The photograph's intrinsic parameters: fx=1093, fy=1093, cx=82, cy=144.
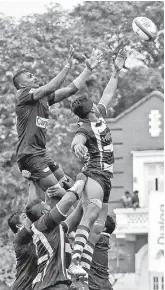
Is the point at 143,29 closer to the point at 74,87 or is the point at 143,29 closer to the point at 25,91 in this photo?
the point at 74,87

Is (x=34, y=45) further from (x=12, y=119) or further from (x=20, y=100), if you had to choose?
(x=20, y=100)

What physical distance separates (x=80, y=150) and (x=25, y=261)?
2.02 metres

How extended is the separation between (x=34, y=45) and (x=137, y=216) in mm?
10816

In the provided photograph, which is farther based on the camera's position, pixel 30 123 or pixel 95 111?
pixel 30 123

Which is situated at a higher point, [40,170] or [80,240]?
[40,170]

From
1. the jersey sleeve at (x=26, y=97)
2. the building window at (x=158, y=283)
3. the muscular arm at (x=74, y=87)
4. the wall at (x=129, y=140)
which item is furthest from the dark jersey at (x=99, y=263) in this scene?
the building window at (x=158, y=283)

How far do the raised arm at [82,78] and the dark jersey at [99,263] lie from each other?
1997 millimetres

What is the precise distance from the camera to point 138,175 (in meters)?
45.0

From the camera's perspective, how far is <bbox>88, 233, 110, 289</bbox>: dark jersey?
15.0m

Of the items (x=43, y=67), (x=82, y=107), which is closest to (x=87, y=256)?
(x=82, y=107)

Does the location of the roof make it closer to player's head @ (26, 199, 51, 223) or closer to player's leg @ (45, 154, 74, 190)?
player's leg @ (45, 154, 74, 190)

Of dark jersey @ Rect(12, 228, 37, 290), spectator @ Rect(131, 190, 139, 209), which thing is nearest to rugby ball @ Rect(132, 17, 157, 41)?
dark jersey @ Rect(12, 228, 37, 290)

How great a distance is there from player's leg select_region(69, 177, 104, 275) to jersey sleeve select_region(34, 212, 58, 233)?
13.4 inches

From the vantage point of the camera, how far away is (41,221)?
1382 cm
